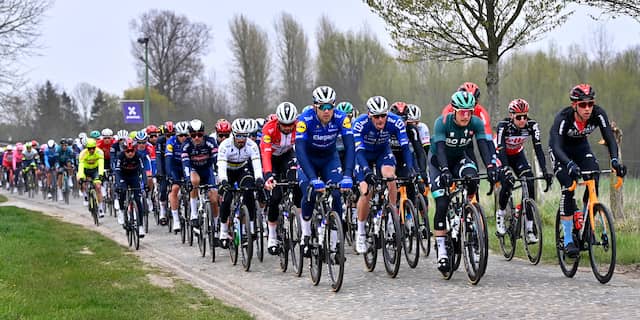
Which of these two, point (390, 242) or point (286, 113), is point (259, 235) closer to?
point (286, 113)

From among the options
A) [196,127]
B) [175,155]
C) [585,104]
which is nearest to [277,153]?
[196,127]

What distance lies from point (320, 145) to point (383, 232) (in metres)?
1.29

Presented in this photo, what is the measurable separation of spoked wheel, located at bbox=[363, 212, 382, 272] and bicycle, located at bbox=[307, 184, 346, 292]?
738mm

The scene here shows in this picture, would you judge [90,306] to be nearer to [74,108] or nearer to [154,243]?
[154,243]

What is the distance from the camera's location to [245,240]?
37.0 feet

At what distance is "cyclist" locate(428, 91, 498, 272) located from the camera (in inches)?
358

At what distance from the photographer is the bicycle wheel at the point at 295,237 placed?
1003 centimetres

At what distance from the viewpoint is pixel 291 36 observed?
57.1 meters

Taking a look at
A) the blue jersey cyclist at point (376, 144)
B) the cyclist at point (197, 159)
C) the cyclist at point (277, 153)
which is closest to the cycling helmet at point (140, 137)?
the cyclist at point (197, 159)

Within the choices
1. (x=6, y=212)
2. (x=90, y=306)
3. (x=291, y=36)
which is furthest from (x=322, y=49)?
(x=90, y=306)

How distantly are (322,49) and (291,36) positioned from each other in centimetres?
240

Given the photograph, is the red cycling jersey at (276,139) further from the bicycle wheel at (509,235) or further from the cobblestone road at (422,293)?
the bicycle wheel at (509,235)

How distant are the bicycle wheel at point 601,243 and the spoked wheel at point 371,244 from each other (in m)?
2.56

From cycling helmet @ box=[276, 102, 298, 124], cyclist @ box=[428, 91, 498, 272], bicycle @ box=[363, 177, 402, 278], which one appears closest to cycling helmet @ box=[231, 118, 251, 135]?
cycling helmet @ box=[276, 102, 298, 124]
